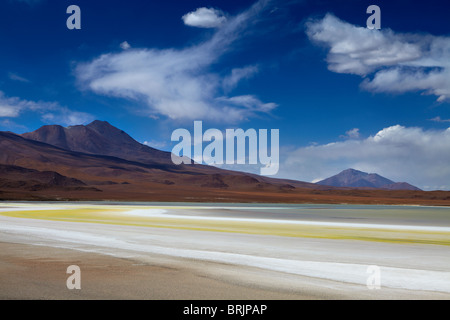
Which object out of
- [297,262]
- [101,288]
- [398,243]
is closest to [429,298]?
[297,262]

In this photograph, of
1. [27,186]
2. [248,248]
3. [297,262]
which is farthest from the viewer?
[27,186]

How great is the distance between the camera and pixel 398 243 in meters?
19.2

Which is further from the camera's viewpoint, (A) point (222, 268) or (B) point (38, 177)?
(B) point (38, 177)
